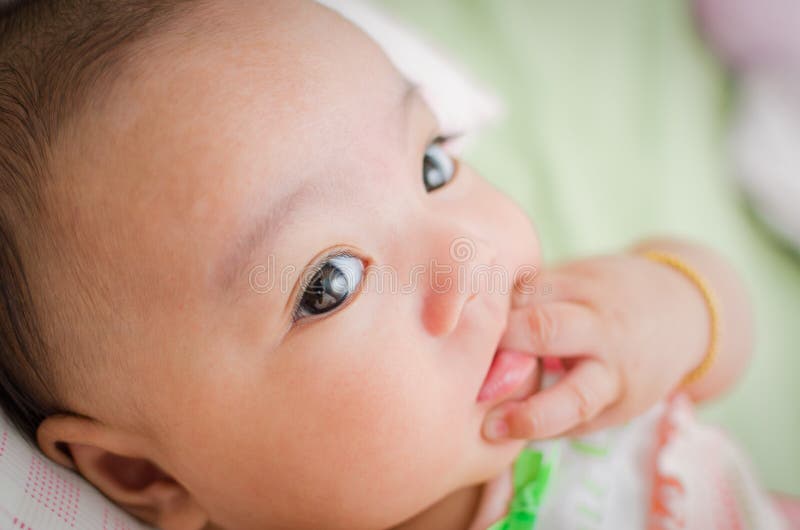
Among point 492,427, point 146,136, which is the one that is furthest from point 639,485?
point 146,136

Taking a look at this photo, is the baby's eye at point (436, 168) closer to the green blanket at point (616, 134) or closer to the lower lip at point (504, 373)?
the lower lip at point (504, 373)

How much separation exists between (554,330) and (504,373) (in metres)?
0.11

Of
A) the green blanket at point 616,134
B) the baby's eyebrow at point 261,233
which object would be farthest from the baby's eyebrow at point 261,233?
the green blanket at point 616,134

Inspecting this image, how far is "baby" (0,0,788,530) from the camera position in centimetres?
77

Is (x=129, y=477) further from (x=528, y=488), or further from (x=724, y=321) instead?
(x=724, y=321)

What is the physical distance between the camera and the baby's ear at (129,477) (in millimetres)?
873

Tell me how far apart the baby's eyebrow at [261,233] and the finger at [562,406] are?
14.3 inches

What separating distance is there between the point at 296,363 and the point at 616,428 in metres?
0.60

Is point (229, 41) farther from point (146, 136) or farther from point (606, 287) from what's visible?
point (606, 287)

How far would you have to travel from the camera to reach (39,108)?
2.60 feet

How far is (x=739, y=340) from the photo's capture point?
128 cm

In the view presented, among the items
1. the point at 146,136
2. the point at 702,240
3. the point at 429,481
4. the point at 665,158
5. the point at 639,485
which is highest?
the point at 665,158

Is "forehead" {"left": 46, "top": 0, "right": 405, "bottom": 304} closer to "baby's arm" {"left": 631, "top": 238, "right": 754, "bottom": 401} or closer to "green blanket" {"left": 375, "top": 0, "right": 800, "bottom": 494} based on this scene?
"baby's arm" {"left": 631, "top": 238, "right": 754, "bottom": 401}

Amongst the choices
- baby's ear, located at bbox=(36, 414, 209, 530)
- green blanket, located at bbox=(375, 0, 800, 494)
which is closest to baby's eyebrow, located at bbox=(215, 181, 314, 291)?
baby's ear, located at bbox=(36, 414, 209, 530)
